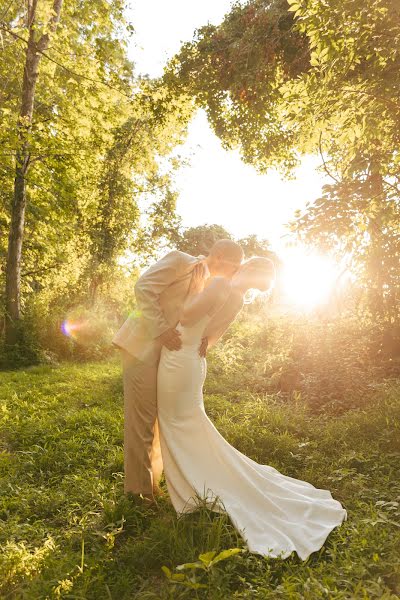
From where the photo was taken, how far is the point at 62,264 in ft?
54.2

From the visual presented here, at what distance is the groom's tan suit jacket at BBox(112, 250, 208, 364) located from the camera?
395 cm

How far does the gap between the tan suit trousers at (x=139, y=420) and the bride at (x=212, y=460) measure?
10 cm

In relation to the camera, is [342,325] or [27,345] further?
[27,345]

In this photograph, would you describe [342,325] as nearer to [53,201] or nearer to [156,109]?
[156,109]

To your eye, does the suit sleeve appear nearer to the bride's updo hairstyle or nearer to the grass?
the bride's updo hairstyle

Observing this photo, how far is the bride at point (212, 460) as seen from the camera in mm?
3660

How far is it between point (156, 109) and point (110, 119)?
3.35 m

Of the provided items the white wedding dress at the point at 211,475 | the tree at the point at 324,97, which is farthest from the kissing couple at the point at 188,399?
the tree at the point at 324,97

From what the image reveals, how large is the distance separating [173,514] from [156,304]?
1.90 m

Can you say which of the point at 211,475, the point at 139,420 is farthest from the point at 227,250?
the point at 211,475

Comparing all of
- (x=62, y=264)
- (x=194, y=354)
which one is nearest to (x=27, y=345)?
(x=62, y=264)

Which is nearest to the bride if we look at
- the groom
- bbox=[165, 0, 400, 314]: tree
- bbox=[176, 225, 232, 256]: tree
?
the groom

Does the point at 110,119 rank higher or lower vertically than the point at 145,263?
higher

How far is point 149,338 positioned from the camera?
3.99 m
